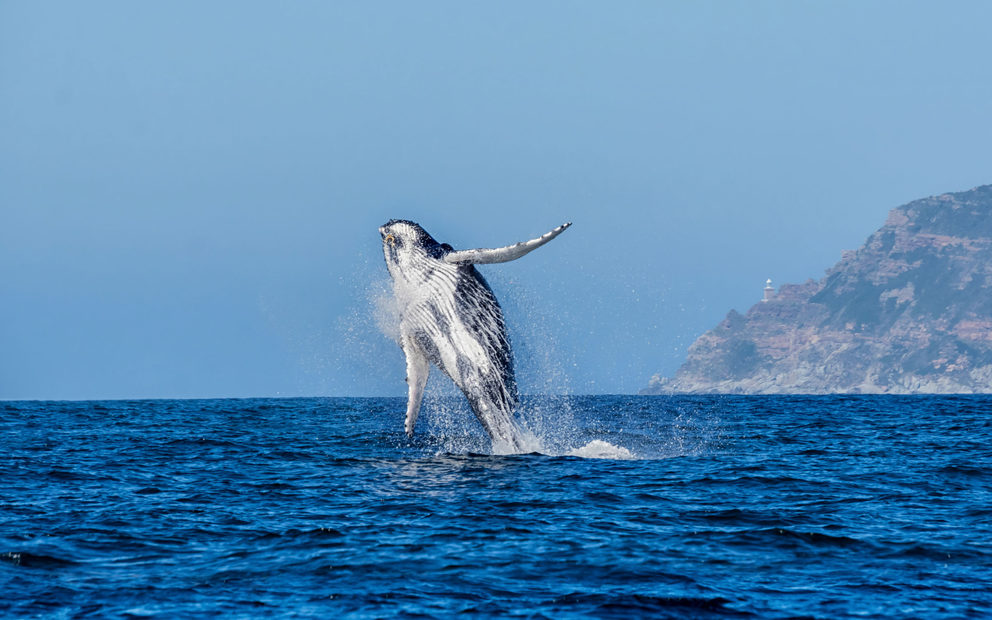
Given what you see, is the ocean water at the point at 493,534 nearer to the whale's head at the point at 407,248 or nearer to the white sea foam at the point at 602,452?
the white sea foam at the point at 602,452

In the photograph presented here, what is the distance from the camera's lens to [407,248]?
1563 centimetres

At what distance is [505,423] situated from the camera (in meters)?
15.6

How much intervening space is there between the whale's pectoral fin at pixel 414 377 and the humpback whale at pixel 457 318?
0.27 m

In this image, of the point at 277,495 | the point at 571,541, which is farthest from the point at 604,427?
the point at 571,541

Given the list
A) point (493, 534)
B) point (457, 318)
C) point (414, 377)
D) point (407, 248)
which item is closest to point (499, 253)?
point (457, 318)

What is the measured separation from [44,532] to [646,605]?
669 centimetres

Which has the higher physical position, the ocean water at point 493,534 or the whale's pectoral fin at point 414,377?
the whale's pectoral fin at point 414,377

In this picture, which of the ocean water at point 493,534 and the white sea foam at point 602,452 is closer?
the ocean water at point 493,534

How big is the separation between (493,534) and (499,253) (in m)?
5.03

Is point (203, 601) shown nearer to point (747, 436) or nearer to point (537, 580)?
point (537, 580)

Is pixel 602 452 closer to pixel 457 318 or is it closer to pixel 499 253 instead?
pixel 457 318

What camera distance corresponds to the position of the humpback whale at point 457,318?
14.9 m

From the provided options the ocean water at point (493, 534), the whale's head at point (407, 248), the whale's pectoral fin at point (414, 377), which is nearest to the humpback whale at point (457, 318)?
the whale's head at point (407, 248)

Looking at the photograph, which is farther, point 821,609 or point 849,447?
point 849,447
